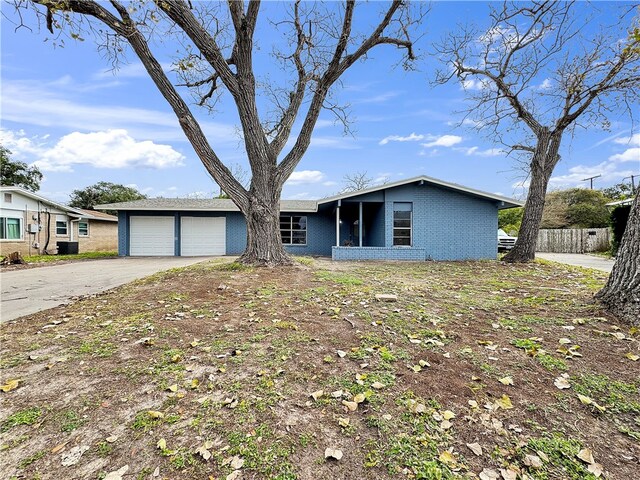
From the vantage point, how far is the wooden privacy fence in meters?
20.3

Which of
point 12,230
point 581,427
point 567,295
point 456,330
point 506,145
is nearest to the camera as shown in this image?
point 581,427

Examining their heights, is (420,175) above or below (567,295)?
above

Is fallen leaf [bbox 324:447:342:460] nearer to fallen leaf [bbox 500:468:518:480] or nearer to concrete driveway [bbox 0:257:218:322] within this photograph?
fallen leaf [bbox 500:468:518:480]

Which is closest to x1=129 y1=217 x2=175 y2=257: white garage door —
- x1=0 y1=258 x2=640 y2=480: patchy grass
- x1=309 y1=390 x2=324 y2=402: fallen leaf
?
x1=0 y1=258 x2=640 y2=480: patchy grass

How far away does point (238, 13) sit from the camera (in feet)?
26.1

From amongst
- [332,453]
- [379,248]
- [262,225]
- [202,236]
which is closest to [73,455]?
[332,453]

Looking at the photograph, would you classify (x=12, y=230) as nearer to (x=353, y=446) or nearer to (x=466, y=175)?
(x=353, y=446)

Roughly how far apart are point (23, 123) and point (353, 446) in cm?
1990

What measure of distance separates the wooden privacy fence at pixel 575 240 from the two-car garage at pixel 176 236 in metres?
22.3

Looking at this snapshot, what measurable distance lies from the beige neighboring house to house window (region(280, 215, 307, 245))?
12.1m

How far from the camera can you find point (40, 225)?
58.9ft

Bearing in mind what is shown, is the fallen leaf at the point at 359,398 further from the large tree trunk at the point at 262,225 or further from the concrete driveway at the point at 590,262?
the concrete driveway at the point at 590,262

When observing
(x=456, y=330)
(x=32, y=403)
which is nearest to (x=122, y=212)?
(x=32, y=403)

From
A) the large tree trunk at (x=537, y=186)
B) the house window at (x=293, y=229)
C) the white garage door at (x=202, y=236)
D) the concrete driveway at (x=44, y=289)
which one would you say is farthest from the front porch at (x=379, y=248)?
the concrete driveway at (x=44, y=289)
